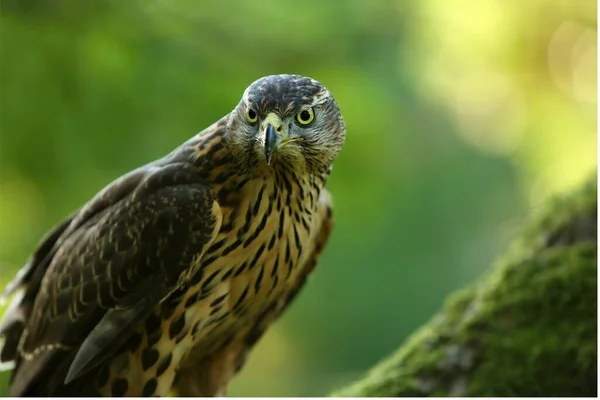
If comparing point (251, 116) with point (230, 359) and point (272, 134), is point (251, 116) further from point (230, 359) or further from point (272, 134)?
point (230, 359)

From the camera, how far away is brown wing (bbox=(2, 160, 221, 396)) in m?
2.30

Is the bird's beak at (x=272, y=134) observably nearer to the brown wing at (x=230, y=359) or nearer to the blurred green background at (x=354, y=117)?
the blurred green background at (x=354, y=117)

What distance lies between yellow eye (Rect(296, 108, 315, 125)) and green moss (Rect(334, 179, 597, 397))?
0.97 metres

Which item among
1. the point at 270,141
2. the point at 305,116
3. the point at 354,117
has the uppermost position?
the point at 354,117

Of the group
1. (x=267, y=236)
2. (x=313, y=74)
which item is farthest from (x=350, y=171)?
(x=267, y=236)

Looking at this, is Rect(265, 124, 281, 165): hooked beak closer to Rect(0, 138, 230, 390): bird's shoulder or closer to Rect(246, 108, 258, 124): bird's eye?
Rect(246, 108, 258, 124): bird's eye

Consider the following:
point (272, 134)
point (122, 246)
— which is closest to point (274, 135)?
point (272, 134)

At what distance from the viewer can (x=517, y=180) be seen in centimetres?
450

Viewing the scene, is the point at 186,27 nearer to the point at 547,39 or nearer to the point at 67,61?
the point at 67,61

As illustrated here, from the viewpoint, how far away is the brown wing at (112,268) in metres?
2.30

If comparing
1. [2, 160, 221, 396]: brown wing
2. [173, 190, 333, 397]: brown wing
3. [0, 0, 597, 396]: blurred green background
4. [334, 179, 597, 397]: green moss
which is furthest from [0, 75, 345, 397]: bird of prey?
[334, 179, 597, 397]: green moss

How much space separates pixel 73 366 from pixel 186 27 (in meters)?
1.41

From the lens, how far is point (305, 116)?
2096 millimetres

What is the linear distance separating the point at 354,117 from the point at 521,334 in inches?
36.2
